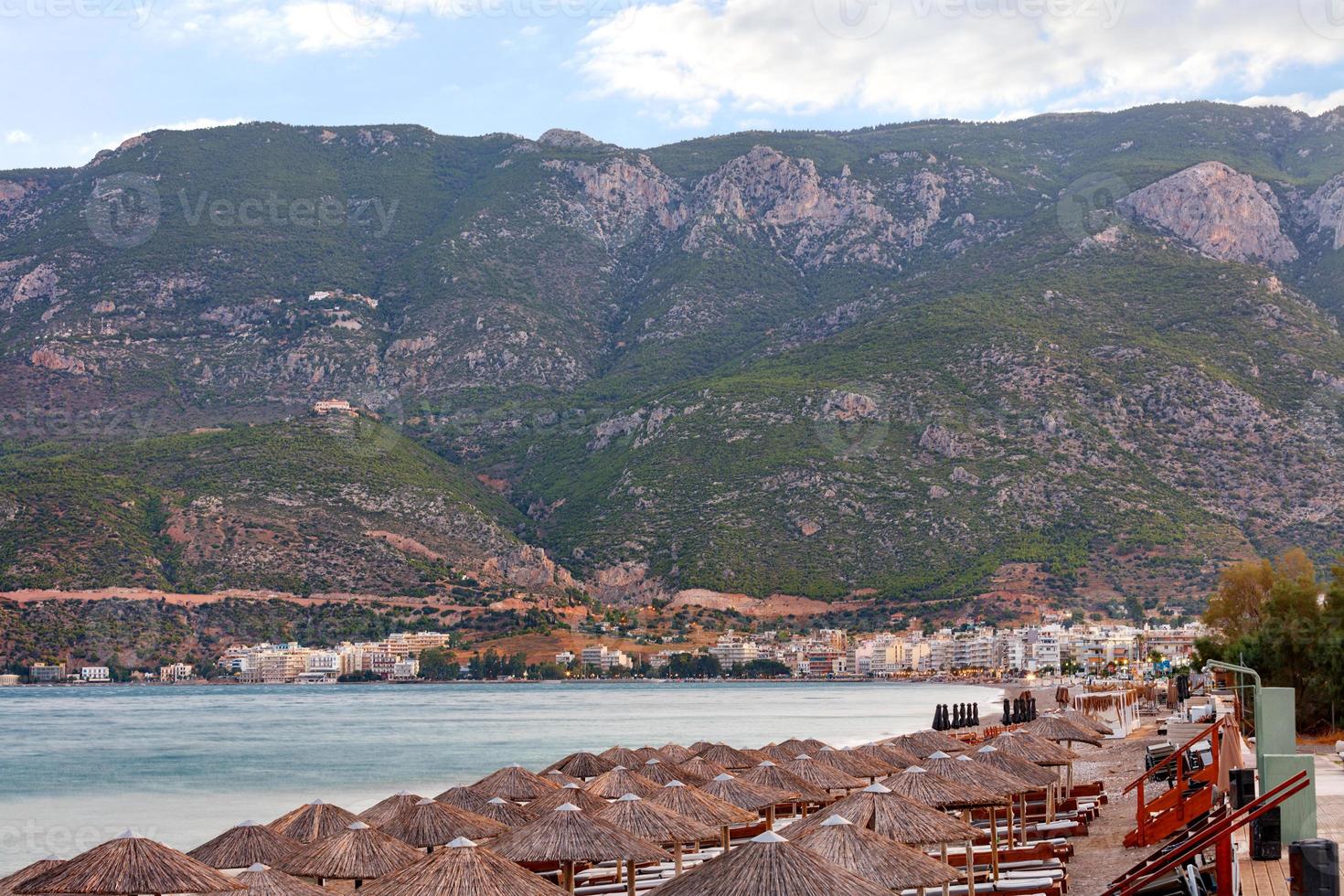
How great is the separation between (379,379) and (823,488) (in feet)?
169

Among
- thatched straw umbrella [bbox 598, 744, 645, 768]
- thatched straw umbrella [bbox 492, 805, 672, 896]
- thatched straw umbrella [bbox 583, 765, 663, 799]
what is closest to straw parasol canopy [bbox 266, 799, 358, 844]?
thatched straw umbrella [bbox 492, 805, 672, 896]

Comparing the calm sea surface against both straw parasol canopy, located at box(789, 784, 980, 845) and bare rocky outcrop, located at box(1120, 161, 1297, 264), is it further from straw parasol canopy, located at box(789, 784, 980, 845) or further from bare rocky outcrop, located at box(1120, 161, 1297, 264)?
bare rocky outcrop, located at box(1120, 161, 1297, 264)

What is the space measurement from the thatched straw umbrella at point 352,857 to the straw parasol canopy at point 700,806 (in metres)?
3.61

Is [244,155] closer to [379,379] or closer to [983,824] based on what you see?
[379,379]

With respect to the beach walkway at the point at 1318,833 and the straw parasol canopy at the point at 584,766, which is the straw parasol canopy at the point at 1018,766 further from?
the straw parasol canopy at the point at 584,766

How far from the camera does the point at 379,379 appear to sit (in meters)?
136

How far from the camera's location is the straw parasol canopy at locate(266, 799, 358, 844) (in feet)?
62.0

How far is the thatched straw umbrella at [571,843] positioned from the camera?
16.2m

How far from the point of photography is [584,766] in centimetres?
2602

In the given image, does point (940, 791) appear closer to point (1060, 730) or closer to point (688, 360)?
point (1060, 730)

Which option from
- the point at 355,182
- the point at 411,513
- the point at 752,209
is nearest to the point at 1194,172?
the point at 752,209

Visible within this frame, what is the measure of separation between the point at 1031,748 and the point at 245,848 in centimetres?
1410

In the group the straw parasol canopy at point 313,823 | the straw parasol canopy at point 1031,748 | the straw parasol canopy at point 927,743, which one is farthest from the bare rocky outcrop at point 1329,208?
the straw parasol canopy at point 313,823

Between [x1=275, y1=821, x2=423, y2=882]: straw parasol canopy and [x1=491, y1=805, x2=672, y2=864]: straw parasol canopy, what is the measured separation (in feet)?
3.93
